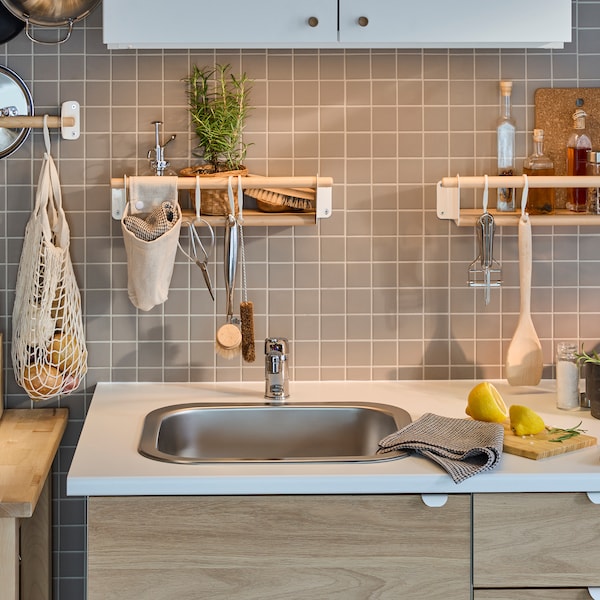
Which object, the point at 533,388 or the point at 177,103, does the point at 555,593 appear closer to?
the point at 533,388

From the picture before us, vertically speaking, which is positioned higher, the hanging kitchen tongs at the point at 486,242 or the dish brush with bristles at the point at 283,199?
the dish brush with bristles at the point at 283,199

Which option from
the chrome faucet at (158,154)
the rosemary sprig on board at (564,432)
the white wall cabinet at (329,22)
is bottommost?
the rosemary sprig on board at (564,432)

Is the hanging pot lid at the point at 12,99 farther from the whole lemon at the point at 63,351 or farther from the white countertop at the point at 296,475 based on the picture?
the white countertop at the point at 296,475

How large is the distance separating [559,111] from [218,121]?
2.69 ft

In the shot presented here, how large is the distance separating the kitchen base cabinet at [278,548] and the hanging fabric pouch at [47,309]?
0.55 meters

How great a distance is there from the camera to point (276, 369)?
2.03 meters

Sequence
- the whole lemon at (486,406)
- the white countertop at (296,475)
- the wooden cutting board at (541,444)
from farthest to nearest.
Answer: the whole lemon at (486,406) < the wooden cutting board at (541,444) < the white countertop at (296,475)

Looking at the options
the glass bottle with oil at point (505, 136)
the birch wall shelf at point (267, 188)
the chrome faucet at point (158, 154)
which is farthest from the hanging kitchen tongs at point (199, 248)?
the glass bottle with oil at point (505, 136)

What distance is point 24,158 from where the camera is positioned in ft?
6.93

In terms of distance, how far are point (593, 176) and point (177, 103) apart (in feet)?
3.22

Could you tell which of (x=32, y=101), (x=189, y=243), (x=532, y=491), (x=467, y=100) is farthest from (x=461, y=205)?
(x=32, y=101)

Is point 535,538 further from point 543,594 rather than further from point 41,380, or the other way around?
point 41,380

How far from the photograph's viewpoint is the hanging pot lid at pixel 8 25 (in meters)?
2.06

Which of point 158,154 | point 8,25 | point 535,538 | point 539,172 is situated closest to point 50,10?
point 8,25
